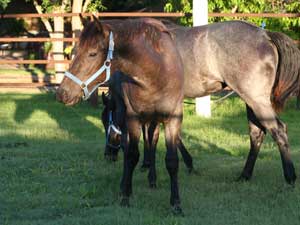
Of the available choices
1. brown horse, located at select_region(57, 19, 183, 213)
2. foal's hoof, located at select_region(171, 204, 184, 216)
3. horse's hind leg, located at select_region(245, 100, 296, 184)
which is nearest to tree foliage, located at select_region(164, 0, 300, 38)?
horse's hind leg, located at select_region(245, 100, 296, 184)

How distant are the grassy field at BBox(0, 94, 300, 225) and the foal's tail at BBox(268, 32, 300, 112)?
982mm

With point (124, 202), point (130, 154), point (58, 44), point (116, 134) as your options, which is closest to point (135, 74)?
point (130, 154)

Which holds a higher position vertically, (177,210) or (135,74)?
(135,74)

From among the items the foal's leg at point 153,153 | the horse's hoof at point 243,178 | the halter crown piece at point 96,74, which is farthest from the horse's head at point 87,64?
the horse's hoof at point 243,178

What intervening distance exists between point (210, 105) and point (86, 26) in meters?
8.46

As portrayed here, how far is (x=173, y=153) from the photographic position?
22.4ft

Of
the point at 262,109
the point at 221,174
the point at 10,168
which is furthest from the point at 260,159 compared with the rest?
the point at 10,168

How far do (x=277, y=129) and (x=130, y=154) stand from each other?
6.01 ft

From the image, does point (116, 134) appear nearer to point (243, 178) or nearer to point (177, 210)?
point (243, 178)

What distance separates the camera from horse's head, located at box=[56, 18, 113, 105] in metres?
6.10

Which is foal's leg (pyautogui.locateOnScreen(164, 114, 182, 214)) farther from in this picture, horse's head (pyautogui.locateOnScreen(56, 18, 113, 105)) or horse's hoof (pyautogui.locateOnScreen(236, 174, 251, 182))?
horse's hoof (pyautogui.locateOnScreen(236, 174, 251, 182))

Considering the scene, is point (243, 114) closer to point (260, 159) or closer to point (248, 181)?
point (260, 159)

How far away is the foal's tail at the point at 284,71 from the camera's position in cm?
792

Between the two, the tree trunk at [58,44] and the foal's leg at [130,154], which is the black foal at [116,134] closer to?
the foal's leg at [130,154]
